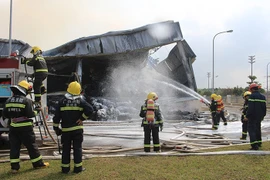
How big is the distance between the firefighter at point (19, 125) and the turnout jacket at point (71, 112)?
1.57 ft

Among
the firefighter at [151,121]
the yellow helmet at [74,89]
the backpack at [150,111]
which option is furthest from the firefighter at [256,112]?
the yellow helmet at [74,89]

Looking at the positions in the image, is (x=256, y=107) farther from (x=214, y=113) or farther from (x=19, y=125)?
(x=214, y=113)

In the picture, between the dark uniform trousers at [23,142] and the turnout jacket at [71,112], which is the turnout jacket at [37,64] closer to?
the dark uniform trousers at [23,142]

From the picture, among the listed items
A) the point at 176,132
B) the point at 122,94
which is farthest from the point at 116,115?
the point at 176,132

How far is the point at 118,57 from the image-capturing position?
63.0 feet

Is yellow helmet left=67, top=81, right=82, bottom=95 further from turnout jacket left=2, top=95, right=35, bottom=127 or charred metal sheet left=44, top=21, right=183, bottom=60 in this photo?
charred metal sheet left=44, top=21, right=183, bottom=60

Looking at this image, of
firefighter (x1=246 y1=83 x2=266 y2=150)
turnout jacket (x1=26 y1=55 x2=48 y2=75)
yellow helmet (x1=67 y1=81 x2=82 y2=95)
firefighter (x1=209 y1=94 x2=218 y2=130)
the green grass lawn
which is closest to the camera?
the green grass lawn

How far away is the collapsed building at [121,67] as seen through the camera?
58.4 ft

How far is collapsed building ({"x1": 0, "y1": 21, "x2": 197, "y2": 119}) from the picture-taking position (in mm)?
17797

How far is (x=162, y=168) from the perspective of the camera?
4.39 metres

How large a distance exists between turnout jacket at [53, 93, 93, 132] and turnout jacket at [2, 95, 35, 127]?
0.48m

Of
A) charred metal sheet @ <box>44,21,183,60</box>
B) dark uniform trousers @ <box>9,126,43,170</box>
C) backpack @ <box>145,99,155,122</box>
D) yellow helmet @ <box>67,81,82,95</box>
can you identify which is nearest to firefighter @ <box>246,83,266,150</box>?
backpack @ <box>145,99,155,122</box>

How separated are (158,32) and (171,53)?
203 inches

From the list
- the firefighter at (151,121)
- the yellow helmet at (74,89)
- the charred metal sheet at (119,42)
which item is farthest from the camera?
the charred metal sheet at (119,42)
